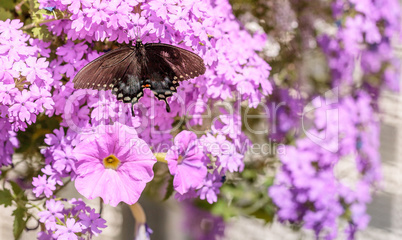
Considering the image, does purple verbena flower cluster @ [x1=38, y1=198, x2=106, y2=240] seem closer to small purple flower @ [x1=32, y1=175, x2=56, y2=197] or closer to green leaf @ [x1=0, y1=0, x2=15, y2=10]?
small purple flower @ [x1=32, y1=175, x2=56, y2=197]

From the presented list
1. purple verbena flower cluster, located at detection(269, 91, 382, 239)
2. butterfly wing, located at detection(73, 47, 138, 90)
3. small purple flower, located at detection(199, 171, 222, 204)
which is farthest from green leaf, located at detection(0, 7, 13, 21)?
purple verbena flower cluster, located at detection(269, 91, 382, 239)

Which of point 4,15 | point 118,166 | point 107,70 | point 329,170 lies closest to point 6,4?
point 4,15

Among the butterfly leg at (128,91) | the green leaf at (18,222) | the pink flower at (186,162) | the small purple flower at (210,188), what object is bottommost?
the green leaf at (18,222)

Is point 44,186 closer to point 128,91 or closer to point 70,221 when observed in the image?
point 70,221

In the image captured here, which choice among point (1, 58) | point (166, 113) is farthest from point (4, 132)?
point (166, 113)

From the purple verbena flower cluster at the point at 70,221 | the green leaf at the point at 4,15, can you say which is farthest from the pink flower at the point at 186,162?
the green leaf at the point at 4,15

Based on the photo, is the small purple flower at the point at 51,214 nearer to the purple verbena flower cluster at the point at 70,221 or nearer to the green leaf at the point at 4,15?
the purple verbena flower cluster at the point at 70,221

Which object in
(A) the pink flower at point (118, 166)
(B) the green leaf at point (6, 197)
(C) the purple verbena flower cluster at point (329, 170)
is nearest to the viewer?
(A) the pink flower at point (118, 166)
